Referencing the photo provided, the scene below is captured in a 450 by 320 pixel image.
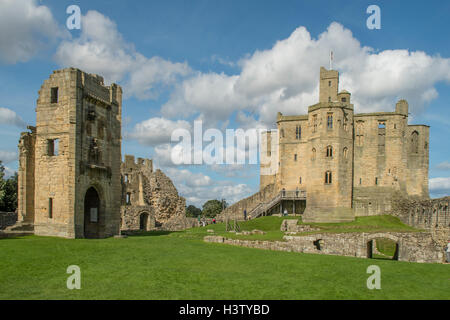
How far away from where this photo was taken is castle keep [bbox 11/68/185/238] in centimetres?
2578

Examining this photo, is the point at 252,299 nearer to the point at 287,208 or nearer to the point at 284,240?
the point at 284,240

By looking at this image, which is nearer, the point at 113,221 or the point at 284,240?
the point at 284,240

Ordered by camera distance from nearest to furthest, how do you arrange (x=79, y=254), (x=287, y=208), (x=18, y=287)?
(x=18, y=287), (x=79, y=254), (x=287, y=208)

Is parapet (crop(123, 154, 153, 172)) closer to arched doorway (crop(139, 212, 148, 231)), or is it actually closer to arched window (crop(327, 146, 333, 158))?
arched doorway (crop(139, 212, 148, 231))

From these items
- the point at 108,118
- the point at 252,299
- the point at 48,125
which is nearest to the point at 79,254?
the point at 252,299

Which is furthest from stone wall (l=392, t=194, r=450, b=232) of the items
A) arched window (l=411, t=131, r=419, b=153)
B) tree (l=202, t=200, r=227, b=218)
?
tree (l=202, t=200, r=227, b=218)

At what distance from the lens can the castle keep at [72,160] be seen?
84.6 feet

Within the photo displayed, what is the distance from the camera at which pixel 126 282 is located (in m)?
12.7

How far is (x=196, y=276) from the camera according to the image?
13.8m

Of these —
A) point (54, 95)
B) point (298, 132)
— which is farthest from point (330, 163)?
point (54, 95)

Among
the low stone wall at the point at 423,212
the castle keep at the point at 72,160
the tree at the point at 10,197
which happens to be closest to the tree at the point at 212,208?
the tree at the point at 10,197

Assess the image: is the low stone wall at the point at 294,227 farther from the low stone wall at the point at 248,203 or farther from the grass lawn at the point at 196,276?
the grass lawn at the point at 196,276

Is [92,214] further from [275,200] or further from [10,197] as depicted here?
[275,200]
